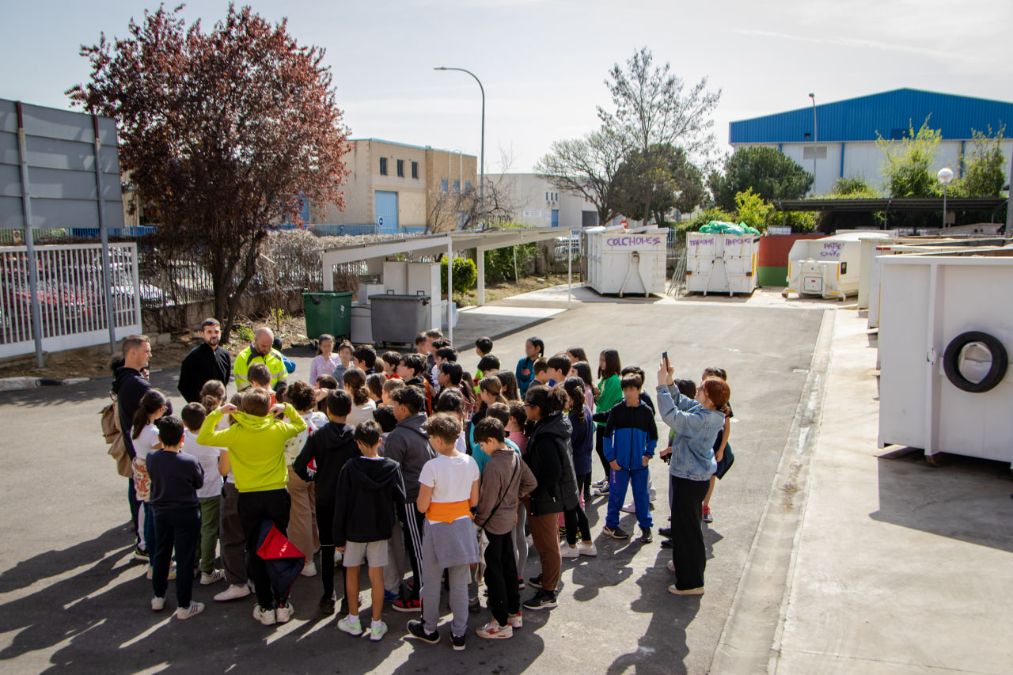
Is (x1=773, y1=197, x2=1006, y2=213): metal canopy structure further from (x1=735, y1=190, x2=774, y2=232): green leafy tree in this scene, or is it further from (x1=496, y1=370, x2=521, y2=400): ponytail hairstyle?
(x1=496, y1=370, x2=521, y2=400): ponytail hairstyle

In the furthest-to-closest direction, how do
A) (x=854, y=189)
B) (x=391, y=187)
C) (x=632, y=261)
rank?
(x=391, y=187) < (x=854, y=189) < (x=632, y=261)

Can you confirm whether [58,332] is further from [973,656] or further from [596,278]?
[596,278]

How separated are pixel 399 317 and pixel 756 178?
4425cm

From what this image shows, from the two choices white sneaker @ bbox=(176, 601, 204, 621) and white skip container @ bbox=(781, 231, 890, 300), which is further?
white skip container @ bbox=(781, 231, 890, 300)

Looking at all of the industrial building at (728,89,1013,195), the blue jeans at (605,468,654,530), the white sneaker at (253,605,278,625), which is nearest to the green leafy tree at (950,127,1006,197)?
the industrial building at (728,89,1013,195)

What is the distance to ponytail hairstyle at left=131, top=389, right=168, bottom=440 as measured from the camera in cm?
558

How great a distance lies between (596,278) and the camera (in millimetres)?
30109

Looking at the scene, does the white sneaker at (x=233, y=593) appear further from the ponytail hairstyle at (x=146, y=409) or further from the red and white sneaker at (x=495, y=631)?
the red and white sneaker at (x=495, y=631)

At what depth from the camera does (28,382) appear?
485 inches

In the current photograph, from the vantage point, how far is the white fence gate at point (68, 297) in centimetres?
1303

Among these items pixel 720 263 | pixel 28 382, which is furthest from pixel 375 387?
pixel 720 263

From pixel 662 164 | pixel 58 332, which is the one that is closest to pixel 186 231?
pixel 58 332

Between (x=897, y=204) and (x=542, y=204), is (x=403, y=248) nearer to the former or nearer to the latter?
(x=897, y=204)

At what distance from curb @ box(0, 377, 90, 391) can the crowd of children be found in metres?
8.02
